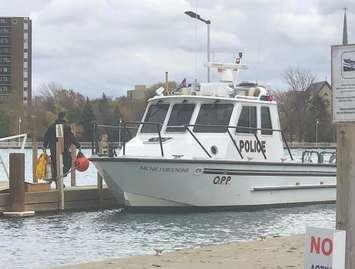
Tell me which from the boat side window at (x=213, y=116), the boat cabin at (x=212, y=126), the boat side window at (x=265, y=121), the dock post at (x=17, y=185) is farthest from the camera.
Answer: the boat side window at (x=265, y=121)

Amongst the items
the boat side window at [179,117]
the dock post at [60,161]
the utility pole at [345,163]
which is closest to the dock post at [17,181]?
the dock post at [60,161]

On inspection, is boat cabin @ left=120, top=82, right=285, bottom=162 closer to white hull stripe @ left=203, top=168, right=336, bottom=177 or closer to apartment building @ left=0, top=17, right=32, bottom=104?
white hull stripe @ left=203, top=168, right=336, bottom=177

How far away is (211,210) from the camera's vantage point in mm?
18359

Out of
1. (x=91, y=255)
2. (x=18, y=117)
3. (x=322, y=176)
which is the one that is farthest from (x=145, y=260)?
(x=18, y=117)

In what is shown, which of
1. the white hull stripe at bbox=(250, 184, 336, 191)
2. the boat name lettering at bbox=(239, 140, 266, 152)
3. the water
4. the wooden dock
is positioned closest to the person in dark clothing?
the wooden dock

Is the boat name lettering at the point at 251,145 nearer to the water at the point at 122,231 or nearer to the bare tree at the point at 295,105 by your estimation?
the water at the point at 122,231

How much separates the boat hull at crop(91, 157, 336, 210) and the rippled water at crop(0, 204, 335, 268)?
341 millimetres

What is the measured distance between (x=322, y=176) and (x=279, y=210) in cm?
204

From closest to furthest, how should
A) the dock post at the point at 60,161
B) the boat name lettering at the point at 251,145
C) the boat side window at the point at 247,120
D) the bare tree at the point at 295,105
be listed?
the dock post at the point at 60,161 → the boat name lettering at the point at 251,145 → the boat side window at the point at 247,120 → the bare tree at the point at 295,105

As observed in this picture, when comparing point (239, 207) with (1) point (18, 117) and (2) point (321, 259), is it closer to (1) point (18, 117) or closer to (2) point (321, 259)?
(2) point (321, 259)

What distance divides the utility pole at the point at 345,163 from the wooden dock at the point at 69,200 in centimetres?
1155

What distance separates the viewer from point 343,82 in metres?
6.28

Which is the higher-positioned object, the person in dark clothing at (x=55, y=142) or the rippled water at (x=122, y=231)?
the person in dark clothing at (x=55, y=142)

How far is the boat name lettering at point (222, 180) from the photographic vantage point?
17.9 meters
